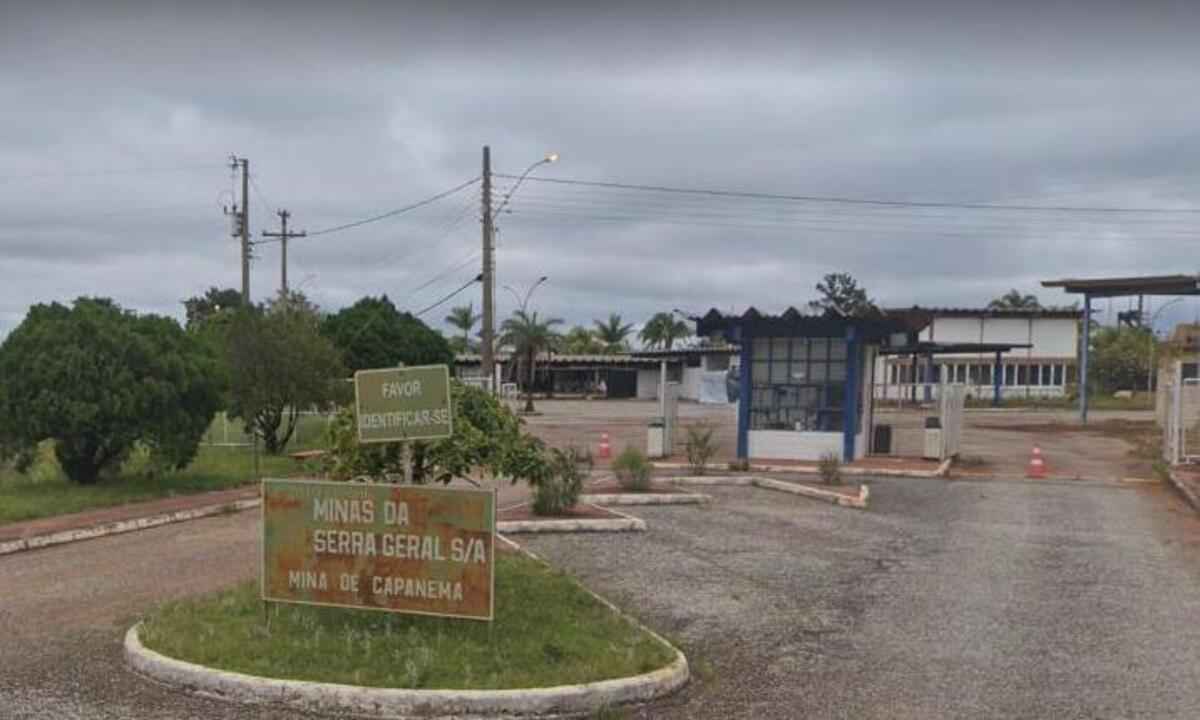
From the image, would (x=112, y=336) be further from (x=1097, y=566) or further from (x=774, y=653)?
(x=1097, y=566)

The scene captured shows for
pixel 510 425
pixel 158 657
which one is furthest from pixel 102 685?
pixel 510 425

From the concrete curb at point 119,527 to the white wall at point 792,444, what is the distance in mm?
10568

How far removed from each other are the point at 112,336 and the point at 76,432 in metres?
1.36

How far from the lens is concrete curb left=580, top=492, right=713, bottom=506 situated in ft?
48.6

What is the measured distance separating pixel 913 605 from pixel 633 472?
23.7 feet

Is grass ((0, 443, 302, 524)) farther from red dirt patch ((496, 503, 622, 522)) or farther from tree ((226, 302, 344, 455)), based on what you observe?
red dirt patch ((496, 503, 622, 522))

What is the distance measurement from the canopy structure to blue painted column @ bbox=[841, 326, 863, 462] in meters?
19.7

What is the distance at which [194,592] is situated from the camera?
8.96m

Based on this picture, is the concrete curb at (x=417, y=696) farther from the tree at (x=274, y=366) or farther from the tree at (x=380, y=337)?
the tree at (x=380, y=337)

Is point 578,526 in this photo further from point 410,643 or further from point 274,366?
point 274,366

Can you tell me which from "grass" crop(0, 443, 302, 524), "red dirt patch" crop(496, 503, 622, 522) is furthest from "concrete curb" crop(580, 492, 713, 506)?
"grass" crop(0, 443, 302, 524)

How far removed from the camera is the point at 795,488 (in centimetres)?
1672

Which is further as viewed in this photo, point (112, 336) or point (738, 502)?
point (738, 502)

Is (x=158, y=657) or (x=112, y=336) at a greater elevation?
(x=112, y=336)
